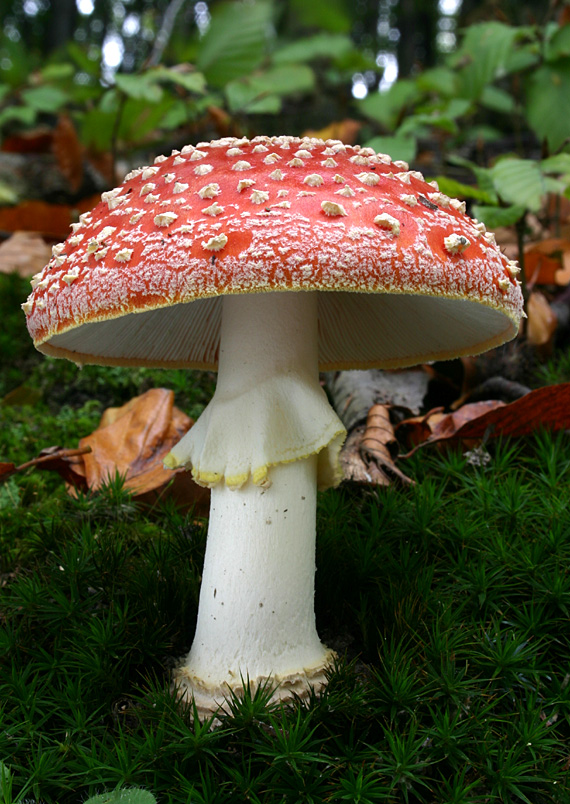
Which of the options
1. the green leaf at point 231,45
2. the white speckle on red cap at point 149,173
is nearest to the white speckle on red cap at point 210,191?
the white speckle on red cap at point 149,173

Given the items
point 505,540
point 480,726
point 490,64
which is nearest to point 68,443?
point 505,540

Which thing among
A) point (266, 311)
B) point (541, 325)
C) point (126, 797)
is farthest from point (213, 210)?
point (541, 325)

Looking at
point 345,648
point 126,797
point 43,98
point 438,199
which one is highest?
point 438,199

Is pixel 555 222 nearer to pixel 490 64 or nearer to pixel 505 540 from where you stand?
pixel 490 64

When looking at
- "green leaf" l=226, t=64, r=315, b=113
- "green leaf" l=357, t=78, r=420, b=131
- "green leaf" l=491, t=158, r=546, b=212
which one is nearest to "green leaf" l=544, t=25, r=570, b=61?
"green leaf" l=357, t=78, r=420, b=131

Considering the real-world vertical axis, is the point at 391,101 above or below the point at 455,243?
below

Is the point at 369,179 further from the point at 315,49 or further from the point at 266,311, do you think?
the point at 315,49
